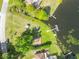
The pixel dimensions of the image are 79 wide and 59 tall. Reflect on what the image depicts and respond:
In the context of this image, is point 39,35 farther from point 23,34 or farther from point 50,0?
point 50,0

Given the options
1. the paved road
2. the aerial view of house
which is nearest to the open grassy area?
the aerial view of house

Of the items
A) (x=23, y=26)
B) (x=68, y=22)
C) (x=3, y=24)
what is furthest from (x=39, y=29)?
(x=3, y=24)

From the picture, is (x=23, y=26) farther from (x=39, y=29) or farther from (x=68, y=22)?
(x=68, y=22)

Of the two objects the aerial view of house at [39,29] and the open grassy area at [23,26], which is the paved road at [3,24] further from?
the open grassy area at [23,26]

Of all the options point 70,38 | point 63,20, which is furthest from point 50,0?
point 70,38

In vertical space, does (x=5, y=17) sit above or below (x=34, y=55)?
above

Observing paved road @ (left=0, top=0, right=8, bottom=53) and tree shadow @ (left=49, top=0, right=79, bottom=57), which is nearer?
paved road @ (left=0, top=0, right=8, bottom=53)

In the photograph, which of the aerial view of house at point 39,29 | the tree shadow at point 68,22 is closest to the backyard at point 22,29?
the aerial view of house at point 39,29

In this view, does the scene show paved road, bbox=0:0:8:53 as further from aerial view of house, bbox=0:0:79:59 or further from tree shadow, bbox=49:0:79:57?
tree shadow, bbox=49:0:79:57
